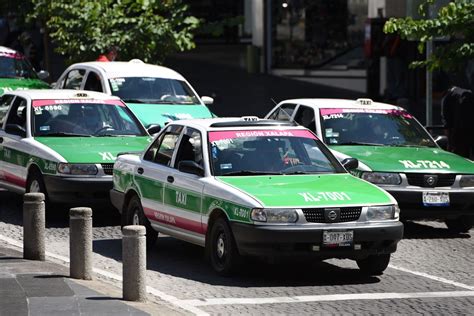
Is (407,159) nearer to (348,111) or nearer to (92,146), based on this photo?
(348,111)

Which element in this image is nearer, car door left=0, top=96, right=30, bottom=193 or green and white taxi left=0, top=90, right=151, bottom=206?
green and white taxi left=0, top=90, right=151, bottom=206

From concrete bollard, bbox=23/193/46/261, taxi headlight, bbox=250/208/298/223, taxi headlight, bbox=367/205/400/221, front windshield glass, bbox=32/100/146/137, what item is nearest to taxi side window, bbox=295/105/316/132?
front windshield glass, bbox=32/100/146/137

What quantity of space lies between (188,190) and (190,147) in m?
0.65

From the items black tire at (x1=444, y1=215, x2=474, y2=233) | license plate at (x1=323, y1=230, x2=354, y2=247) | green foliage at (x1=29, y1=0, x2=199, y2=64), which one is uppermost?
green foliage at (x1=29, y1=0, x2=199, y2=64)

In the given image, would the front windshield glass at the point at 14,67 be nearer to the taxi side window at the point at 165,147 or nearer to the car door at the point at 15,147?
the car door at the point at 15,147

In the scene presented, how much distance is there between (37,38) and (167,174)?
2701 centimetres

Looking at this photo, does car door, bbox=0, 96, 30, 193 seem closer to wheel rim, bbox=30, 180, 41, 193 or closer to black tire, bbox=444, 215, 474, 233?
wheel rim, bbox=30, 180, 41, 193

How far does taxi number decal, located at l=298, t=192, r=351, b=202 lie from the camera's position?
12453mm

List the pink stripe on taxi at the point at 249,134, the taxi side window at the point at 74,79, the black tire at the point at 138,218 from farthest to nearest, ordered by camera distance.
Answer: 1. the taxi side window at the point at 74,79
2. the black tire at the point at 138,218
3. the pink stripe on taxi at the point at 249,134

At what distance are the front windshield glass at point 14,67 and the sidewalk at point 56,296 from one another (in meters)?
12.8

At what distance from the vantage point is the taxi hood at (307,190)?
A: 12.4 metres

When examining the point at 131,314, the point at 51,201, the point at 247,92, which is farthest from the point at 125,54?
the point at 131,314

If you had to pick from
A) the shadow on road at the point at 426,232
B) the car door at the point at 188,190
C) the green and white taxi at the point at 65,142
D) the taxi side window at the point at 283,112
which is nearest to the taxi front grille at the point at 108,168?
the green and white taxi at the point at 65,142

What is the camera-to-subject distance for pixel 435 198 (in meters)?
15.6
